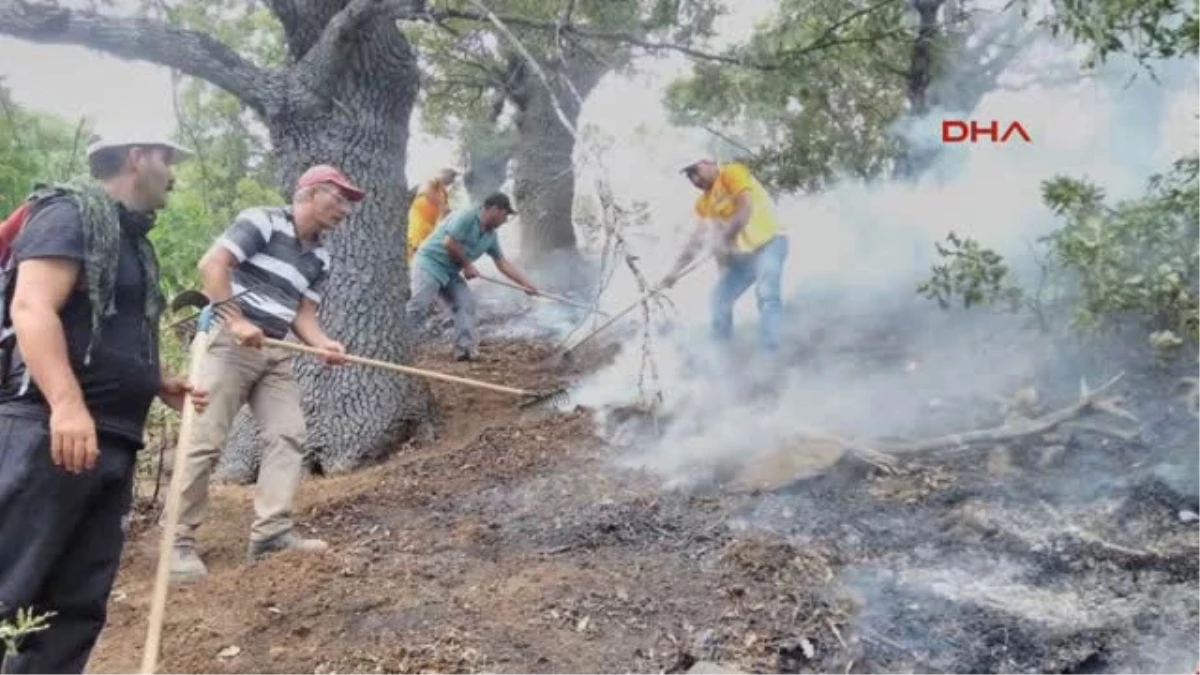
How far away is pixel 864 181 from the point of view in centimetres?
1014

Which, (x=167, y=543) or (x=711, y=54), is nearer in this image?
(x=167, y=543)

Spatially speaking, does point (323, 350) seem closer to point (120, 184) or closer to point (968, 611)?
point (120, 184)

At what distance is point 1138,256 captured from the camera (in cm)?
592

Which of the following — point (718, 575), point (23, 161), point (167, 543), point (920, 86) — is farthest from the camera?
point (920, 86)

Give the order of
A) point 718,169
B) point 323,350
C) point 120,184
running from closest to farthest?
point 120,184
point 323,350
point 718,169

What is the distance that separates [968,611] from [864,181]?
6.95 metres

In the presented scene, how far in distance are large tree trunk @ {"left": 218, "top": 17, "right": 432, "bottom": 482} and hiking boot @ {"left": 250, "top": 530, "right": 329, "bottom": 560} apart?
181 centimetres

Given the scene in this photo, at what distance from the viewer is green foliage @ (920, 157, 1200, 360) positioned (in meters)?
5.76

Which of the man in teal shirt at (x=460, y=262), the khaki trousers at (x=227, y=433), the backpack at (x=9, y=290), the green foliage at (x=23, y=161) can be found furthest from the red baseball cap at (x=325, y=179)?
the man in teal shirt at (x=460, y=262)

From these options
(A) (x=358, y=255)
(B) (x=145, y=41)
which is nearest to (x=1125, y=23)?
(A) (x=358, y=255)

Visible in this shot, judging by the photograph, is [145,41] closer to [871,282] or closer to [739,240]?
[739,240]

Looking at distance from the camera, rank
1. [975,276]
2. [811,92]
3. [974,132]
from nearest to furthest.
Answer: [975,276], [811,92], [974,132]

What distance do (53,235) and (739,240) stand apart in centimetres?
531

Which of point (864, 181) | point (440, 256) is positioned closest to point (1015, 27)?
point (864, 181)
